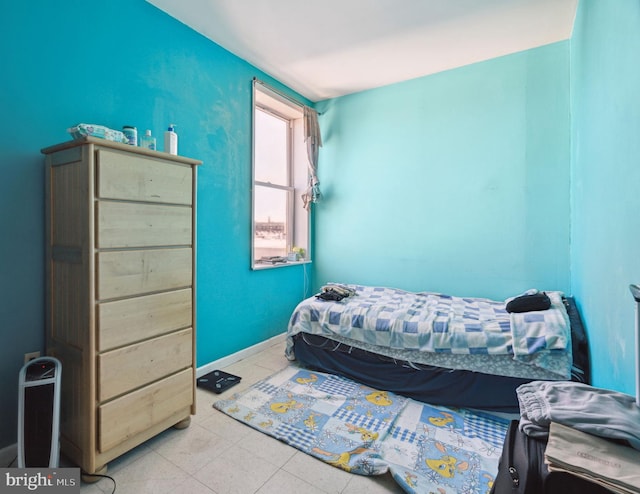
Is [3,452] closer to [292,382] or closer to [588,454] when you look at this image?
[292,382]

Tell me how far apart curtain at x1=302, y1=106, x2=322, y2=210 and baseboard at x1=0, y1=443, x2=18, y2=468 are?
2.93 meters

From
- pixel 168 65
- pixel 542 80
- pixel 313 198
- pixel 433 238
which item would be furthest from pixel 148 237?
pixel 542 80

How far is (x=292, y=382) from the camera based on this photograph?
8.02 feet

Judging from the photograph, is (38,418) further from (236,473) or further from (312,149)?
(312,149)

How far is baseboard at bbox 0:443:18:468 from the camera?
5.01 ft

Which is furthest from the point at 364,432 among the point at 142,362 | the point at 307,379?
the point at 142,362

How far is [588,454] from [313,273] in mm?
3246

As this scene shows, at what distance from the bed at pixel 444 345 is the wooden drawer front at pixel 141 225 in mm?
1295

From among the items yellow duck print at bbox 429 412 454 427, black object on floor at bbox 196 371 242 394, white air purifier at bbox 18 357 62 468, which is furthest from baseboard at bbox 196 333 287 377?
yellow duck print at bbox 429 412 454 427

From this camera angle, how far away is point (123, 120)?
6.58 feet

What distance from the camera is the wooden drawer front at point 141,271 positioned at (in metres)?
1.46

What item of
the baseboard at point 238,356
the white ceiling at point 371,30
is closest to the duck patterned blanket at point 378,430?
the baseboard at point 238,356

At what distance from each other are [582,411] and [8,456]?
243cm

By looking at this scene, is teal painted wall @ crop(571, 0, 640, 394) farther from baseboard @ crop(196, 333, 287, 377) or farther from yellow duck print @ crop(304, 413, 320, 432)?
baseboard @ crop(196, 333, 287, 377)
